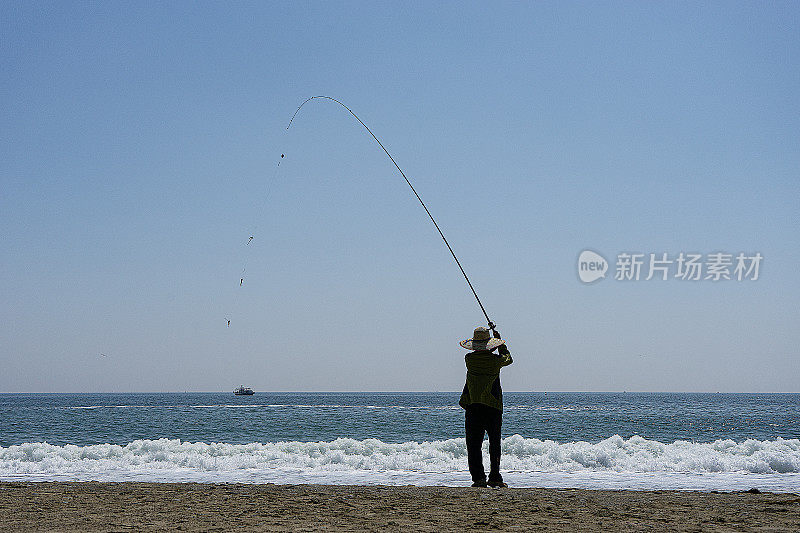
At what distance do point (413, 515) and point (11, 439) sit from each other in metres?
23.3

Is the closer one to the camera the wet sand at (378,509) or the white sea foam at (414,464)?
the wet sand at (378,509)

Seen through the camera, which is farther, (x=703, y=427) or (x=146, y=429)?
(x=703, y=427)

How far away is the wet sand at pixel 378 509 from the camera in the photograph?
572cm

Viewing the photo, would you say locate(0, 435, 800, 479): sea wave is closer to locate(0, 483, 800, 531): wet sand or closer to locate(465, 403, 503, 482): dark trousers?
locate(465, 403, 503, 482): dark trousers

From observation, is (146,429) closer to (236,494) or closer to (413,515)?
(236,494)

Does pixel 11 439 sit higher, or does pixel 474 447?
pixel 474 447

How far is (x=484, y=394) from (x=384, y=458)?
4.79 metres

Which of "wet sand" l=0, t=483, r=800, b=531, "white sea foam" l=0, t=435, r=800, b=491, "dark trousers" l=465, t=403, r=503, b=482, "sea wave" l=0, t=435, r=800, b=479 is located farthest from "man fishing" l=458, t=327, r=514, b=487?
"sea wave" l=0, t=435, r=800, b=479

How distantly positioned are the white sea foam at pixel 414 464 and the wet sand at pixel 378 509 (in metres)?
1.53

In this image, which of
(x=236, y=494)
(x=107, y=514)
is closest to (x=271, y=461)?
(x=236, y=494)

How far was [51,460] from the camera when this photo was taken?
1223 centimetres

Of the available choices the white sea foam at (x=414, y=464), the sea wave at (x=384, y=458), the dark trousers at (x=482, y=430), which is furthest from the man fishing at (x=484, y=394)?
the sea wave at (x=384, y=458)

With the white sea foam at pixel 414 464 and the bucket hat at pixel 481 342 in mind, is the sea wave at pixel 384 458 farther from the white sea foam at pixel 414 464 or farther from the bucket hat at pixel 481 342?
the bucket hat at pixel 481 342

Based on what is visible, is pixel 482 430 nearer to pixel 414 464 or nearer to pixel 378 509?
pixel 378 509
